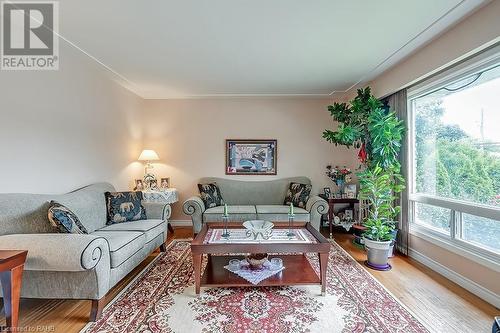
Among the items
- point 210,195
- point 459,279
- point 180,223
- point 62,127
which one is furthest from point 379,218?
point 62,127

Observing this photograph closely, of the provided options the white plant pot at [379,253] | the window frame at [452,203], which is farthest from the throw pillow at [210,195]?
the window frame at [452,203]

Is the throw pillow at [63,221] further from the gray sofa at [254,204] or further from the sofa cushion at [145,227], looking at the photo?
the gray sofa at [254,204]

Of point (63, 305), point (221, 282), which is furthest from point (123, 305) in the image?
point (221, 282)

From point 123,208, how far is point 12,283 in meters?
Result: 1.48

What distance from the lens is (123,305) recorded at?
2.04 meters

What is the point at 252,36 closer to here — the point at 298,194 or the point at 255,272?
the point at 255,272

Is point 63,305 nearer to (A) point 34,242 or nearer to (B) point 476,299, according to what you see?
(A) point 34,242

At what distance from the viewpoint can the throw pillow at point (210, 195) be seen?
13.3 ft

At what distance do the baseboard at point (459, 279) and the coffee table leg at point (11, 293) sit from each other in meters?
3.68

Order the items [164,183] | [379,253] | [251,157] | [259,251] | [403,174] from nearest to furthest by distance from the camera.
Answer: [259,251], [379,253], [403,174], [164,183], [251,157]

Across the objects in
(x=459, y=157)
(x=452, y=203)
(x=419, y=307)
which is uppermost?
(x=459, y=157)

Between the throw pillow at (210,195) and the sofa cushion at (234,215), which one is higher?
the throw pillow at (210,195)

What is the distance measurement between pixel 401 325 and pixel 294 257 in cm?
116

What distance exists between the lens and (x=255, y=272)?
7.64ft
